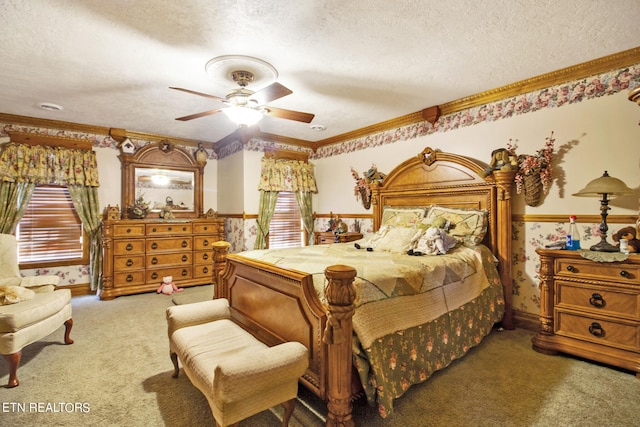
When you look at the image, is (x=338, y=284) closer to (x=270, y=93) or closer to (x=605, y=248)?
(x=270, y=93)

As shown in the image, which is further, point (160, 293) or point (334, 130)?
point (334, 130)

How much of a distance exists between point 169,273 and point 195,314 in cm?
289

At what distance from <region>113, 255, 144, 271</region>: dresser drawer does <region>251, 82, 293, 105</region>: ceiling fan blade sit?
10.7 feet

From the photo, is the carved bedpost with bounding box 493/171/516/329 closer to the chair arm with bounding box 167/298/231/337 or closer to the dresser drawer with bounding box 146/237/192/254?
the chair arm with bounding box 167/298/231/337

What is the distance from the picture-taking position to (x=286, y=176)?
5512 millimetres

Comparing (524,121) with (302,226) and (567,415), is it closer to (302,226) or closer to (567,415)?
(567,415)

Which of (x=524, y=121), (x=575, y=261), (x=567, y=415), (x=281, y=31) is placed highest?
(x=281, y=31)

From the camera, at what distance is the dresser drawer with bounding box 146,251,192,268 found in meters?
4.69

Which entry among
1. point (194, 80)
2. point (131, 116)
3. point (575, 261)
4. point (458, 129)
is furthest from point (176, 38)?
point (575, 261)

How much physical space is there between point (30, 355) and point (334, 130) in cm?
441

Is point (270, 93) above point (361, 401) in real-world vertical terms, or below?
above

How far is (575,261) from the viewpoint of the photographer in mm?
2473

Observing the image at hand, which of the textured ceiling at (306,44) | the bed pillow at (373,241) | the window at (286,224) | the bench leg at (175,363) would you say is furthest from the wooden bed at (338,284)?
the window at (286,224)

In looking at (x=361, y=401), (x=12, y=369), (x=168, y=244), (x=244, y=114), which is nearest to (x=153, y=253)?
(x=168, y=244)
